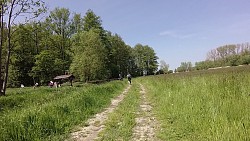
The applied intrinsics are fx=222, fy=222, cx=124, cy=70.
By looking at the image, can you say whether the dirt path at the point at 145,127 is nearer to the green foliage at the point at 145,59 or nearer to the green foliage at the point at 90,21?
the green foliage at the point at 90,21

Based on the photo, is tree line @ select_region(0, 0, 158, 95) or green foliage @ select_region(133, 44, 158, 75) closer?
tree line @ select_region(0, 0, 158, 95)

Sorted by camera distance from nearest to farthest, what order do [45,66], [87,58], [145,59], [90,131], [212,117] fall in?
[212,117], [90,131], [87,58], [45,66], [145,59]

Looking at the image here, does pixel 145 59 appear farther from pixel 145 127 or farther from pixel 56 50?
pixel 145 127

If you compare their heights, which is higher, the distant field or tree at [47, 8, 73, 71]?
tree at [47, 8, 73, 71]

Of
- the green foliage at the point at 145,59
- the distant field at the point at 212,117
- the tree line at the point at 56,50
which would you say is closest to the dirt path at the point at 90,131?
the distant field at the point at 212,117

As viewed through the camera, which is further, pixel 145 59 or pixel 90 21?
pixel 145 59

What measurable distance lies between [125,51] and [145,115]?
3457 inches

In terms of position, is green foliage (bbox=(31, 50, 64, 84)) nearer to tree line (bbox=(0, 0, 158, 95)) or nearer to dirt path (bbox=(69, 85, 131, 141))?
tree line (bbox=(0, 0, 158, 95))

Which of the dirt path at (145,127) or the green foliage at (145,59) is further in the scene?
the green foliage at (145,59)

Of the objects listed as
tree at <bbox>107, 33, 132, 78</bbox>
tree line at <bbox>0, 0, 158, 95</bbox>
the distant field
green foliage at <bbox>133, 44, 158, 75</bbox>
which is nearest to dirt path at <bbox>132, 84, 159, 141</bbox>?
the distant field

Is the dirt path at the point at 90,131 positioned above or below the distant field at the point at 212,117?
below

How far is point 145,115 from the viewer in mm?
9352

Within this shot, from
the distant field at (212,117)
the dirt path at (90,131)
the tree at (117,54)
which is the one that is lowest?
the dirt path at (90,131)

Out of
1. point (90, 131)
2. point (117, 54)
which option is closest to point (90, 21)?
point (117, 54)
